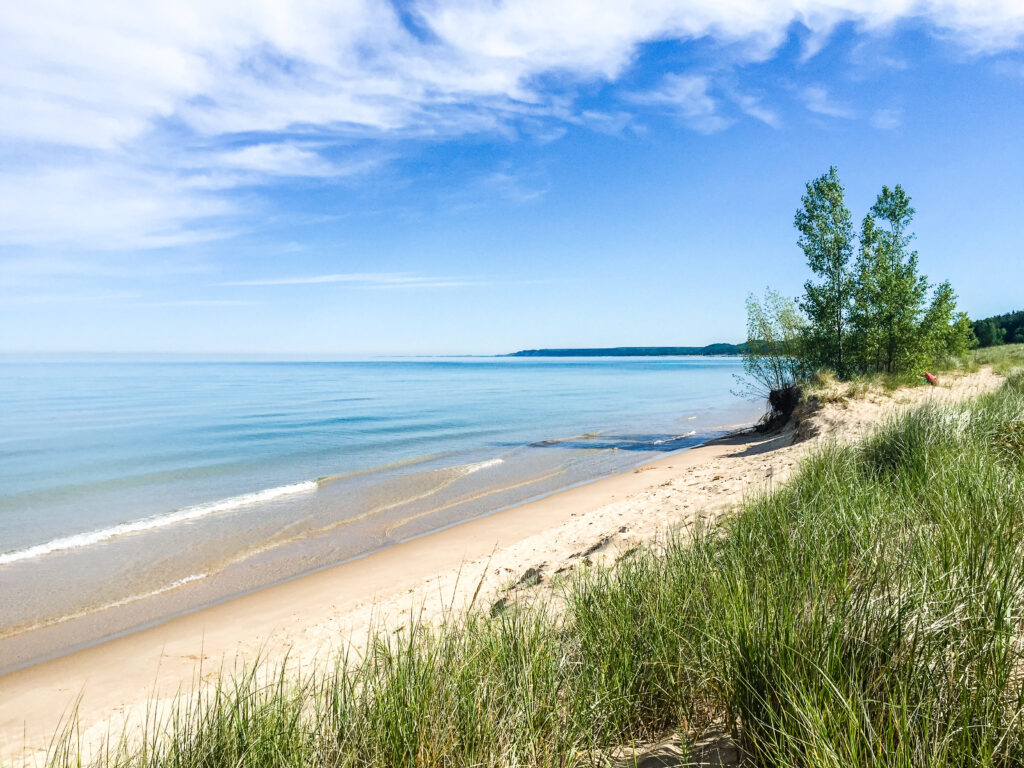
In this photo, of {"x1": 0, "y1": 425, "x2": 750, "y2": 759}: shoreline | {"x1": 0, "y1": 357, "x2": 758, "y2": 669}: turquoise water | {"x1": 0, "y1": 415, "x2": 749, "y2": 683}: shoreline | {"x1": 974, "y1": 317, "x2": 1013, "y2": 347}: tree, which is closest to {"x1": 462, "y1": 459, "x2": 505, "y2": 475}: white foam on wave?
{"x1": 0, "y1": 357, "x2": 758, "y2": 669}: turquoise water

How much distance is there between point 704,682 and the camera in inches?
122

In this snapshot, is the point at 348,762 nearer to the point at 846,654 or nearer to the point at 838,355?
the point at 846,654

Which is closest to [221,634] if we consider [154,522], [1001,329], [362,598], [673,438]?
[362,598]

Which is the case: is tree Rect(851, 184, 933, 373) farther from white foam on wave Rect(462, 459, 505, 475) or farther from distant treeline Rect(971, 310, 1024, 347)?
distant treeline Rect(971, 310, 1024, 347)

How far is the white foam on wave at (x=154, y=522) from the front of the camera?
11.1 meters

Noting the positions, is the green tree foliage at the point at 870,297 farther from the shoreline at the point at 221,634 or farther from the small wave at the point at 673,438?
the shoreline at the point at 221,634

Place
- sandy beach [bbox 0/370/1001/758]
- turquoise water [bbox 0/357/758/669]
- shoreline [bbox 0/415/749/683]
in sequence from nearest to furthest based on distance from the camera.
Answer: sandy beach [bbox 0/370/1001/758], shoreline [bbox 0/415/749/683], turquoise water [bbox 0/357/758/669]

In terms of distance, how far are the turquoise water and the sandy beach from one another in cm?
92

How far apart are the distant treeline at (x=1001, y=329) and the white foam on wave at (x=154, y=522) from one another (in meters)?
62.7

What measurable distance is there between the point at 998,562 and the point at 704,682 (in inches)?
64.8

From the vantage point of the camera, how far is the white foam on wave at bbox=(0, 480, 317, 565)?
11.1 meters

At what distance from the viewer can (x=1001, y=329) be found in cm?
5988

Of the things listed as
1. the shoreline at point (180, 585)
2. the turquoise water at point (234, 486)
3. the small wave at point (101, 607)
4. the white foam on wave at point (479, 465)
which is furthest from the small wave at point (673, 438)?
the small wave at point (101, 607)

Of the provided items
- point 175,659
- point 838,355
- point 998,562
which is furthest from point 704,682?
point 838,355
